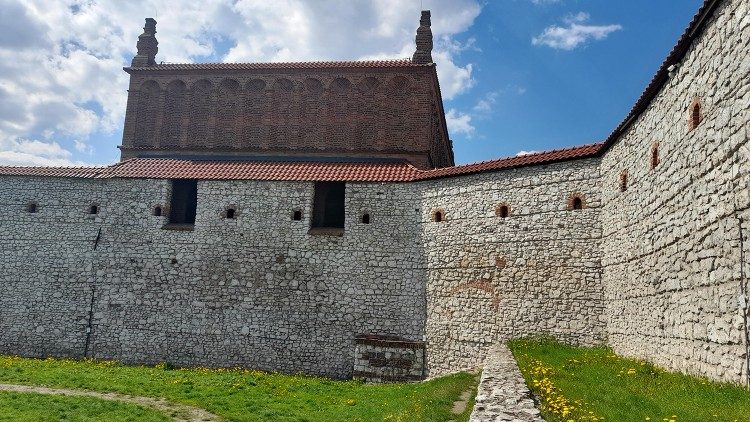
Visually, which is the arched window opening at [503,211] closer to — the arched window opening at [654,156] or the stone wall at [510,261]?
the stone wall at [510,261]

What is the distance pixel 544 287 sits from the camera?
510 inches

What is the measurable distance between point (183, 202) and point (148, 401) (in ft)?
27.5

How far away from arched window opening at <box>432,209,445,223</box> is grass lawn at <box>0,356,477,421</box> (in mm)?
4330

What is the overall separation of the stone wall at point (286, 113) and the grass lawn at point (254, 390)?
8.43m

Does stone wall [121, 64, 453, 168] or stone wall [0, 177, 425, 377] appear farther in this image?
stone wall [121, 64, 453, 168]

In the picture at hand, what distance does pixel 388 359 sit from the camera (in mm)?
14672

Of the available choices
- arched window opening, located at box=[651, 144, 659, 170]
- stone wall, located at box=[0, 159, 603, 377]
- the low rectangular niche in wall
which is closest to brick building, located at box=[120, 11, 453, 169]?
→ stone wall, located at box=[0, 159, 603, 377]

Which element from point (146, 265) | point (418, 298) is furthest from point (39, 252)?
point (418, 298)

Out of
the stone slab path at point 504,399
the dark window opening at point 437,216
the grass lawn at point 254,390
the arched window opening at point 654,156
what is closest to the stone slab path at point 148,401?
the grass lawn at point 254,390

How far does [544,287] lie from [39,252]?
15.8 meters

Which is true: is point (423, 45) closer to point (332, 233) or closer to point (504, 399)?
point (332, 233)

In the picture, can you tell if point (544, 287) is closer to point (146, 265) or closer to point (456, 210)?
point (456, 210)

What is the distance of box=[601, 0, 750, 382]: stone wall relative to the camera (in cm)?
636

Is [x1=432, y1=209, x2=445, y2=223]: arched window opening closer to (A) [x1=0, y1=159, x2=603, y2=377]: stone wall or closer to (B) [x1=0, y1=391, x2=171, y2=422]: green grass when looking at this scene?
(A) [x1=0, y1=159, x2=603, y2=377]: stone wall
